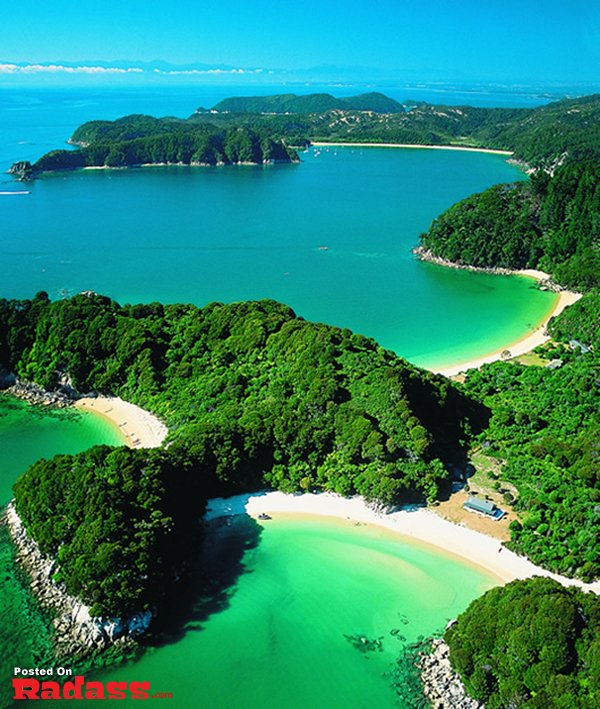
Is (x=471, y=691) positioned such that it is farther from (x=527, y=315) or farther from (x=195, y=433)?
(x=527, y=315)

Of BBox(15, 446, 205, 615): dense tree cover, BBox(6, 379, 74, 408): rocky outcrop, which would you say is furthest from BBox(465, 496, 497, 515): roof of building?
BBox(6, 379, 74, 408): rocky outcrop

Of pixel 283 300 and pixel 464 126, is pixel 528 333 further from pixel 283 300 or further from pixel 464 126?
pixel 464 126

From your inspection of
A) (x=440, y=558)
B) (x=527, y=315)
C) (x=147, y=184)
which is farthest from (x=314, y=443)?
(x=147, y=184)

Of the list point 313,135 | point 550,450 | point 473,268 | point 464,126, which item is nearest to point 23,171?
point 313,135

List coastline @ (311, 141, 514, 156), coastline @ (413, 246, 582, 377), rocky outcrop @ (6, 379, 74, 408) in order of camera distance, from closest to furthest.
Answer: rocky outcrop @ (6, 379, 74, 408) < coastline @ (413, 246, 582, 377) < coastline @ (311, 141, 514, 156)

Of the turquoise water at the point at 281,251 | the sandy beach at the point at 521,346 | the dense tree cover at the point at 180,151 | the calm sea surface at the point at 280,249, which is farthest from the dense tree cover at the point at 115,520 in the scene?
the dense tree cover at the point at 180,151

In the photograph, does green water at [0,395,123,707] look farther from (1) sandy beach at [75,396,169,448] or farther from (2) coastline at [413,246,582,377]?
(2) coastline at [413,246,582,377]

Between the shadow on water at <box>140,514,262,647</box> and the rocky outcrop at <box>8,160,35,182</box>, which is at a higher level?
→ the rocky outcrop at <box>8,160,35,182</box>
